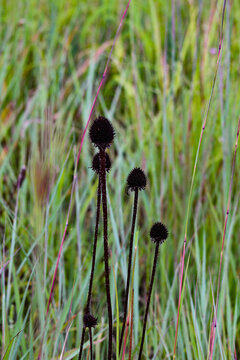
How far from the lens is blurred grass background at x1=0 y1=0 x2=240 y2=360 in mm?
1155

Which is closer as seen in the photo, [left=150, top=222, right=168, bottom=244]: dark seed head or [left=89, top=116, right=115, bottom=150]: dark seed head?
[left=89, top=116, right=115, bottom=150]: dark seed head

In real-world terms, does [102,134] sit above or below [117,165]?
below

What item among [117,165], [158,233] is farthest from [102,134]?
[117,165]

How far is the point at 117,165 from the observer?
72.3 inches

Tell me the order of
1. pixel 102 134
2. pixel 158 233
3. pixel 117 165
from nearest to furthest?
pixel 102 134 → pixel 158 233 → pixel 117 165

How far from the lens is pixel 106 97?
2570 millimetres

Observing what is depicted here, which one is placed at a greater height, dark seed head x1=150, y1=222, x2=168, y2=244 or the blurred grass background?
the blurred grass background

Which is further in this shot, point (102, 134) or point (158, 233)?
point (158, 233)

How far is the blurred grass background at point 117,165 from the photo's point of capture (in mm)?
1155

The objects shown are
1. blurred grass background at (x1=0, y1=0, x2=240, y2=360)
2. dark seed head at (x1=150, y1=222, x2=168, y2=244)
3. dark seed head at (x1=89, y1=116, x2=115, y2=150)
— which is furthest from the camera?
blurred grass background at (x1=0, y1=0, x2=240, y2=360)

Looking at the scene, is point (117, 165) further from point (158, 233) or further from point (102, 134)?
point (102, 134)

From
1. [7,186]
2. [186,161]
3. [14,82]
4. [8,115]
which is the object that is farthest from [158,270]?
[14,82]

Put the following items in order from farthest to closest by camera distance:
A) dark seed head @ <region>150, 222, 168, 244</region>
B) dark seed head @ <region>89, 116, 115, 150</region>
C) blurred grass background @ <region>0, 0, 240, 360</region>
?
blurred grass background @ <region>0, 0, 240, 360</region> → dark seed head @ <region>150, 222, 168, 244</region> → dark seed head @ <region>89, 116, 115, 150</region>

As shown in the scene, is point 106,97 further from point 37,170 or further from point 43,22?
point 37,170
